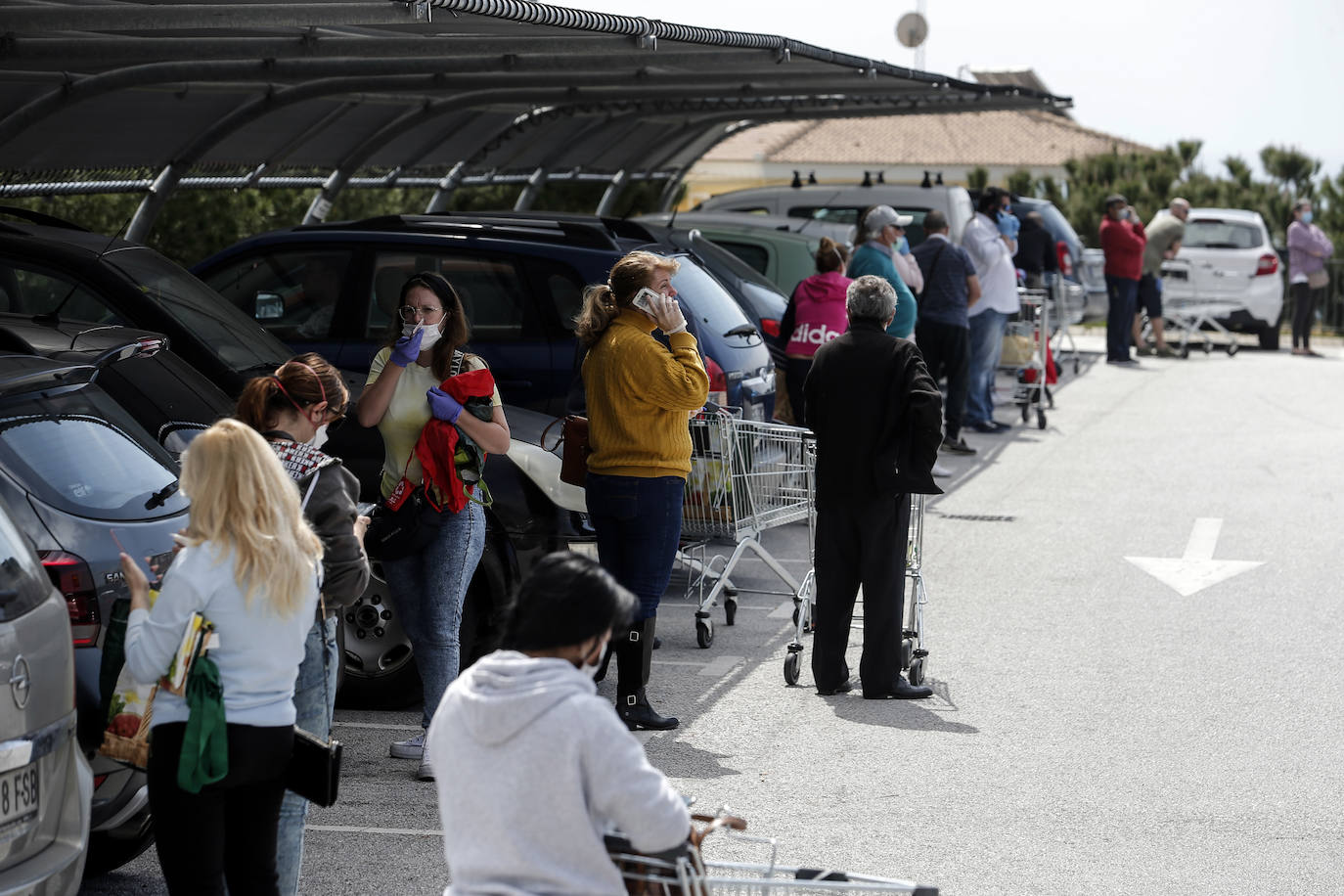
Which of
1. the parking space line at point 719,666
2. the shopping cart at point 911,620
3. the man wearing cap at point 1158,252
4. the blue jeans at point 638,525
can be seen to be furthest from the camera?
the man wearing cap at point 1158,252

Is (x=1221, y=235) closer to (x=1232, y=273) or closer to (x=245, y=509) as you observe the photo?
(x=1232, y=273)

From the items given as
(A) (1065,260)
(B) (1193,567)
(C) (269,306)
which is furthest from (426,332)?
(A) (1065,260)

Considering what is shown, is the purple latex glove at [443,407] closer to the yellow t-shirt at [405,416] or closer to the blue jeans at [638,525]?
the yellow t-shirt at [405,416]

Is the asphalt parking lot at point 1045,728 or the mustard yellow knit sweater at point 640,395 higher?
the mustard yellow knit sweater at point 640,395

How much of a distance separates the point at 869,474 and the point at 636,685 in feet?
4.42

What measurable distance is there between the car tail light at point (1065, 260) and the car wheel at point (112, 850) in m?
17.6

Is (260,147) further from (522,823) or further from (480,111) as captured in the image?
(522,823)

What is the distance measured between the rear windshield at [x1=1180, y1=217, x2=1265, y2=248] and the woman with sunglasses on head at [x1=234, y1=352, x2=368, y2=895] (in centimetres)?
2167

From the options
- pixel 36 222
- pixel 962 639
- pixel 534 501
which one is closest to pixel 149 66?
pixel 36 222

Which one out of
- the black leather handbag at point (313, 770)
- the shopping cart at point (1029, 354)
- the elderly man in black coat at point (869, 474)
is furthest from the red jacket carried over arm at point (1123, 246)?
the black leather handbag at point (313, 770)

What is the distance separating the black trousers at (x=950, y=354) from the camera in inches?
571

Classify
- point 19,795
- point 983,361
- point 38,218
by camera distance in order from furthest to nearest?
point 983,361 → point 38,218 → point 19,795

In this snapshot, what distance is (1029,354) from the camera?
16.7 metres

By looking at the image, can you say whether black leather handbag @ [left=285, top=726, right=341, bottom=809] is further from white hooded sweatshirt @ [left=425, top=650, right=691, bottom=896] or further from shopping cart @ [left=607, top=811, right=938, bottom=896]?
shopping cart @ [left=607, top=811, right=938, bottom=896]
